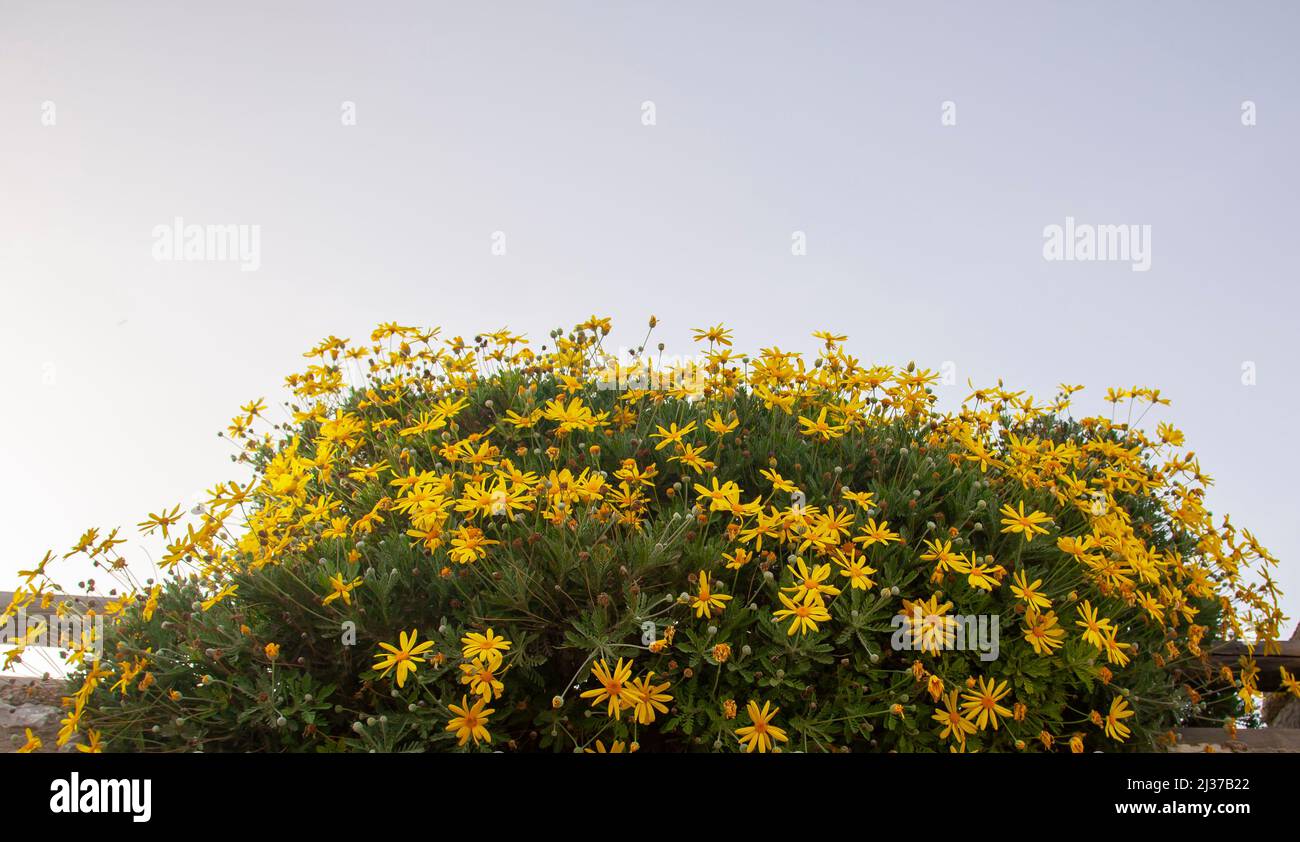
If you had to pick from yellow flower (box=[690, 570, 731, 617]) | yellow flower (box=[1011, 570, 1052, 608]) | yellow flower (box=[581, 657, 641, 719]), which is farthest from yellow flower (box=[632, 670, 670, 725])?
yellow flower (box=[1011, 570, 1052, 608])

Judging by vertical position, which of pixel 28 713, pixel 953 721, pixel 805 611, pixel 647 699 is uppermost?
pixel 805 611

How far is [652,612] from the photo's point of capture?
9.60 ft

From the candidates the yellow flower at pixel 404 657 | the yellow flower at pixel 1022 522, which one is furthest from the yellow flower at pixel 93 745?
the yellow flower at pixel 1022 522

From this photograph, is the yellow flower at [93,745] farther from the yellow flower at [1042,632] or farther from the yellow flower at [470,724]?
the yellow flower at [1042,632]

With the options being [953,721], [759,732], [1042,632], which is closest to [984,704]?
[953,721]

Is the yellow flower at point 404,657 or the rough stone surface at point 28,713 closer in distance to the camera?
the yellow flower at point 404,657

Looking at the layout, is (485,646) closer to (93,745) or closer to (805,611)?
(805,611)

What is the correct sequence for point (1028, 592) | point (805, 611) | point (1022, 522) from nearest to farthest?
1. point (805, 611)
2. point (1028, 592)
3. point (1022, 522)

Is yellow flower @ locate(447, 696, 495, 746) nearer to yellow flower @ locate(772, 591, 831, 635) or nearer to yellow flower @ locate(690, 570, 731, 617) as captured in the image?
yellow flower @ locate(690, 570, 731, 617)

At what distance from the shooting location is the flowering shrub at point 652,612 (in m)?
2.80

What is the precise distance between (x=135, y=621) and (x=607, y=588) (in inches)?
76.9

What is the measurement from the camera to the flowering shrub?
2803 millimetres
